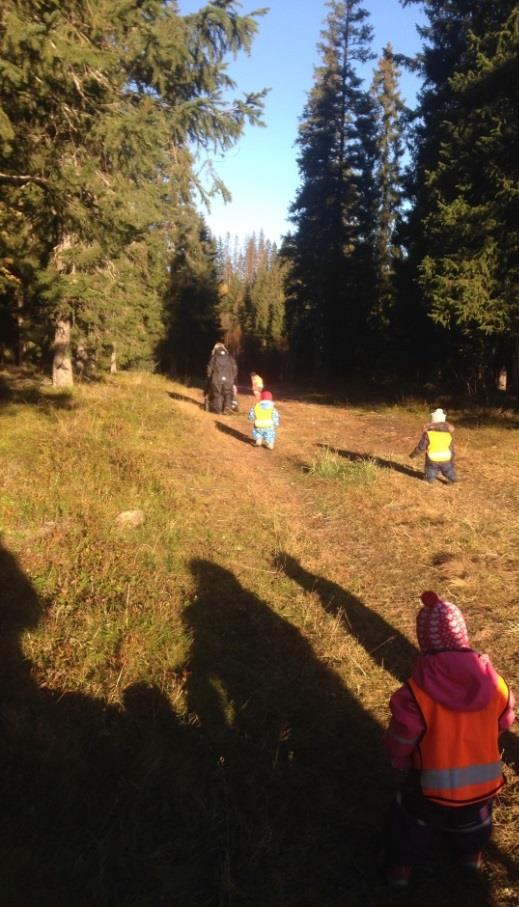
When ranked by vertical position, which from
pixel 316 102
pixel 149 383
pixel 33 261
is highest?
pixel 316 102

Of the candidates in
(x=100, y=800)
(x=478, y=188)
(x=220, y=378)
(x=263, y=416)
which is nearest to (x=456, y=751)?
(x=100, y=800)

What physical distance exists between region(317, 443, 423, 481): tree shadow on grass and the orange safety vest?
291 inches

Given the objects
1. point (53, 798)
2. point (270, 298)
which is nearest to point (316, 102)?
point (270, 298)

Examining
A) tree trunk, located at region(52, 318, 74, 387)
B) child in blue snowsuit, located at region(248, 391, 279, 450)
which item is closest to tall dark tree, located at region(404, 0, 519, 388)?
child in blue snowsuit, located at region(248, 391, 279, 450)

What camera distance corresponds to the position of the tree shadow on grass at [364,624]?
4559 mm

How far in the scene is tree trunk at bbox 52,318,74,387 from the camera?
1491 centimetres

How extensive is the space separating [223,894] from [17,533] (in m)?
4.61

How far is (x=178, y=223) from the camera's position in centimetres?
1666

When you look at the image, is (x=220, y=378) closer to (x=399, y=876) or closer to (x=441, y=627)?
(x=441, y=627)

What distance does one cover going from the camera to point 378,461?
11039 mm

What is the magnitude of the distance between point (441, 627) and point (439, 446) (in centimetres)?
670

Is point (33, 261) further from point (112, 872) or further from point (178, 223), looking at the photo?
point (112, 872)

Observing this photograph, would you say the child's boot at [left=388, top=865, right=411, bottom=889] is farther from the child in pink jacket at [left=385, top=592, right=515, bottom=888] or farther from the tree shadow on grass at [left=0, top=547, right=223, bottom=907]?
the tree shadow on grass at [left=0, top=547, right=223, bottom=907]

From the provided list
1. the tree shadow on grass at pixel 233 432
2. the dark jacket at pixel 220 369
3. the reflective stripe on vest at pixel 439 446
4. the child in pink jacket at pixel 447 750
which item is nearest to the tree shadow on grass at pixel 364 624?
the child in pink jacket at pixel 447 750
